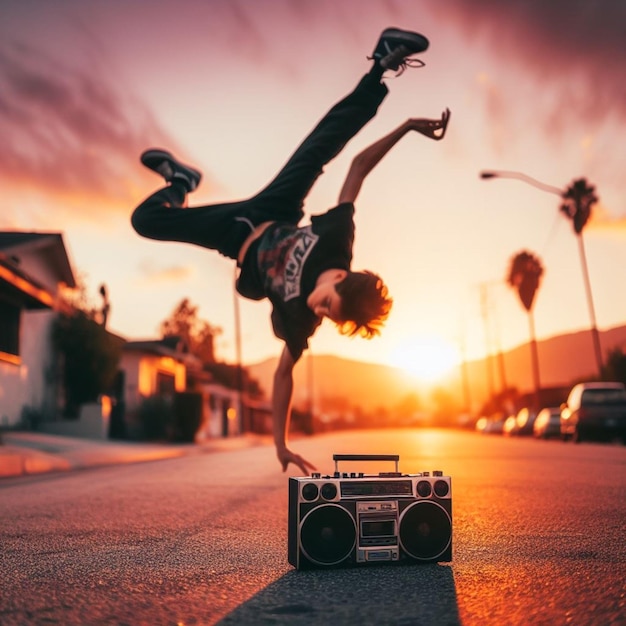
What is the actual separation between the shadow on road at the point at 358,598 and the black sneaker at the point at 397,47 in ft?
Answer: 7.35

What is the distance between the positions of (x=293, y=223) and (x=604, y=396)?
22.3 metres

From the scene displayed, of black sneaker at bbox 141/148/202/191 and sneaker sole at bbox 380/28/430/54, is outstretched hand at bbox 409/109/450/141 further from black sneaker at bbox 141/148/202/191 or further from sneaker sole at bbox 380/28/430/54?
black sneaker at bbox 141/148/202/191

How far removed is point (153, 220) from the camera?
12.6ft

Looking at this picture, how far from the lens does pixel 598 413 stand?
2350cm

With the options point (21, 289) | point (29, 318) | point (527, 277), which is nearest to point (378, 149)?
point (21, 289)

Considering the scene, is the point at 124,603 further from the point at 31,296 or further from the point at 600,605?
the point at 31,296

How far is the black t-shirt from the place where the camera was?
3.05 meters

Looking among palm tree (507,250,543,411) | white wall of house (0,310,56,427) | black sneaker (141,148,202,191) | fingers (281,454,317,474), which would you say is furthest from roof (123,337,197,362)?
fingers (281,454,317,474)

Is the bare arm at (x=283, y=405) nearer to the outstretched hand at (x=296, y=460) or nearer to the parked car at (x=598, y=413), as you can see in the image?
the outstretched hand at (x=296, y=460)

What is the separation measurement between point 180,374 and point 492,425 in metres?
27.0

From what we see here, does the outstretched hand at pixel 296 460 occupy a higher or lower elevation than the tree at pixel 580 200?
lower

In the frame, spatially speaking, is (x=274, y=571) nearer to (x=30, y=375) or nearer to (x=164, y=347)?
(x=30, y=375)

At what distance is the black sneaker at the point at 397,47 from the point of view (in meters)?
3.47

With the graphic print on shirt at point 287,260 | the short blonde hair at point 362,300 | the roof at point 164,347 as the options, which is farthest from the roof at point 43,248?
the short blonde hair at point 362,300
